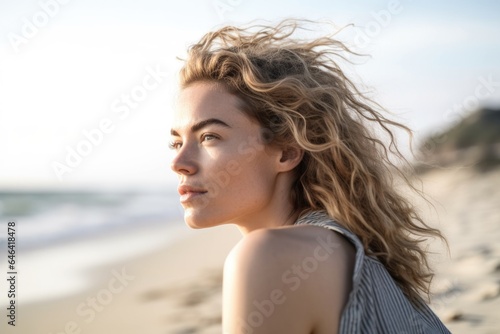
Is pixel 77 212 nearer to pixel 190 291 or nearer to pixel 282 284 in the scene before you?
pixel 190 291

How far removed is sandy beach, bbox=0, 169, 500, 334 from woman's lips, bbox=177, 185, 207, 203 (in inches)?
92.4

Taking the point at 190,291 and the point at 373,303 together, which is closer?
the point at 373,303

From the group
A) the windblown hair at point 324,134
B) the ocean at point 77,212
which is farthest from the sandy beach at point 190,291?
the ocean at point 77,212

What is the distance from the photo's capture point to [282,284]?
186 centimetres

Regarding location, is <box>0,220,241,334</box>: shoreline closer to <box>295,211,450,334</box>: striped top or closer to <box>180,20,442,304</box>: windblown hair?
<box>180,20,442,304</box>: windblown hair

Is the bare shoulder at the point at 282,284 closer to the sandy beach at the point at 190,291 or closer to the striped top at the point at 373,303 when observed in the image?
the striped top at the point at 373,303

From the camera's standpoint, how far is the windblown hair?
2.50 m

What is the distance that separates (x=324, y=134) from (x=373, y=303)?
0.78 metres

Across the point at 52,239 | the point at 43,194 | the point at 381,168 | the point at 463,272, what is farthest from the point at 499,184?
the point at 43,194

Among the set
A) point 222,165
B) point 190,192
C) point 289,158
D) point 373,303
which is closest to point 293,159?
point 289,158

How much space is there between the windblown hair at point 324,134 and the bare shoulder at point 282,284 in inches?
15.8

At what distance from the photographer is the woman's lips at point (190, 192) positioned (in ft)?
8.30

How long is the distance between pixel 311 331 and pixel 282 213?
0.69 meters

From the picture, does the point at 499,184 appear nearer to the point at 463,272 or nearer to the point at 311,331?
the point at 463,272
